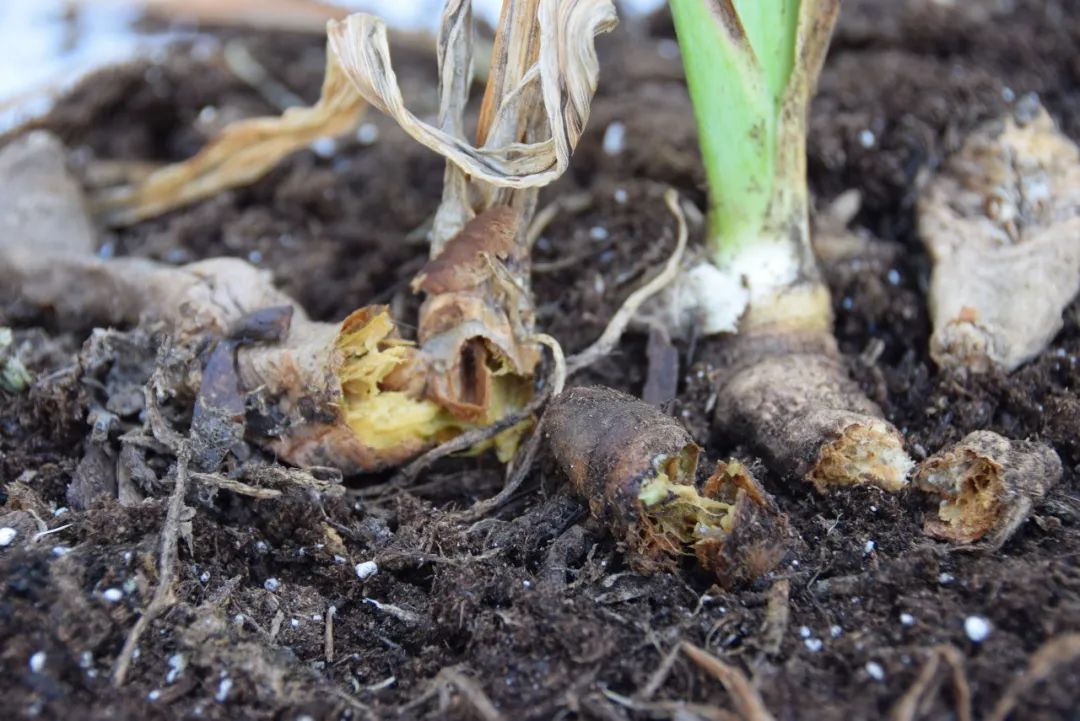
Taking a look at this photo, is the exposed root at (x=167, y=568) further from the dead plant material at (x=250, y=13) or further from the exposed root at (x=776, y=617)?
the dead plant material at (x=250, y=13)

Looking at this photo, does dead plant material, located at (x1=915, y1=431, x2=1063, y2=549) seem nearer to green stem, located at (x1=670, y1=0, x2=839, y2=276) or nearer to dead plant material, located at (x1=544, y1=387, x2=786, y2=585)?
dead plant material, located at (x1=544, y1=387, x2=786, y2=585)

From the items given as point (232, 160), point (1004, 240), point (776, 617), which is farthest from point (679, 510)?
point (232, 160)

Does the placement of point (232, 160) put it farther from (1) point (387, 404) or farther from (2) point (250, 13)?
(2) point (250, 13)

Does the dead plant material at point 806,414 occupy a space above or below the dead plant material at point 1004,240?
below

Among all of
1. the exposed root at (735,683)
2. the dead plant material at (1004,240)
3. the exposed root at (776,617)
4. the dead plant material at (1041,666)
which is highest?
the dead plant material at (1004,240)

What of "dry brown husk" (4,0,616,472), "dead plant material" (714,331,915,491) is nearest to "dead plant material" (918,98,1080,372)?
"dead plant material" (714,331,915,491)

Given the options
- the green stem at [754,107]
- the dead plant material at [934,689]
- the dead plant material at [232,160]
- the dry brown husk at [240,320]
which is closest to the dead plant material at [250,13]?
the dead plant material at [232,160]
